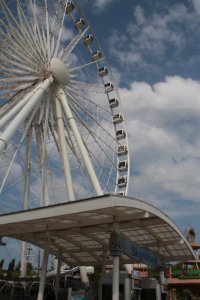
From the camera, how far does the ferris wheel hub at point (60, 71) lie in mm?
25406

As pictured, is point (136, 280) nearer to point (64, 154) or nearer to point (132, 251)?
point (132, 251)

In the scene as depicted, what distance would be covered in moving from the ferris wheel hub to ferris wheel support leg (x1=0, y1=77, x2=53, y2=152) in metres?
0.68

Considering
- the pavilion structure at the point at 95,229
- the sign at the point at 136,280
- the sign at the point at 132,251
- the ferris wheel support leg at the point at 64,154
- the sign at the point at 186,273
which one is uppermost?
the ferris wheel support leg at the point at 64,154

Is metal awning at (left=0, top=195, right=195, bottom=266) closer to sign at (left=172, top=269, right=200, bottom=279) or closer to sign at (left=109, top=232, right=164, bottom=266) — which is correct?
sign at (left=109, top=232, right=164, bottom=266)

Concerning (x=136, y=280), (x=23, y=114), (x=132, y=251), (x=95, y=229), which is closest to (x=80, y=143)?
(x=23, y=114)

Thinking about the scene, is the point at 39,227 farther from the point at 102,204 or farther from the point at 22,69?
the point at 22,69

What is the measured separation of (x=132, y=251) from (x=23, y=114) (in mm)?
8813

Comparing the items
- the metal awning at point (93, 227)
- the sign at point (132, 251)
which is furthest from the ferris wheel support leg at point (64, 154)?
the sign at point (132, 251)

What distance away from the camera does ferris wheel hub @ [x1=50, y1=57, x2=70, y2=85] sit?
25406 millimetres

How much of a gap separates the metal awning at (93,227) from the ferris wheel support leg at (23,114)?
12.2 feet

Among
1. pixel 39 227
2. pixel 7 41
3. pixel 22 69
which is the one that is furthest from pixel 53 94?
pixel 39 227

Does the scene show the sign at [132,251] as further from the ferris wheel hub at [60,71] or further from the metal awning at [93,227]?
the ferris wheel hub at [60,71]

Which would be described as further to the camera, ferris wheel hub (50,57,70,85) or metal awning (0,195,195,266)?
ferris wheel hub (50,57,70,85)

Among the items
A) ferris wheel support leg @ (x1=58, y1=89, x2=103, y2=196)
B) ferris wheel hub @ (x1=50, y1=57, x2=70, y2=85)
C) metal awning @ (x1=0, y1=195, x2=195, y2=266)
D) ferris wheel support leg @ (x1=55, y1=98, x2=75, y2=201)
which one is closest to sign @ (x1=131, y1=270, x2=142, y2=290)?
metal awning @ (x1=0, y1=195, x2=195, y2=266)
